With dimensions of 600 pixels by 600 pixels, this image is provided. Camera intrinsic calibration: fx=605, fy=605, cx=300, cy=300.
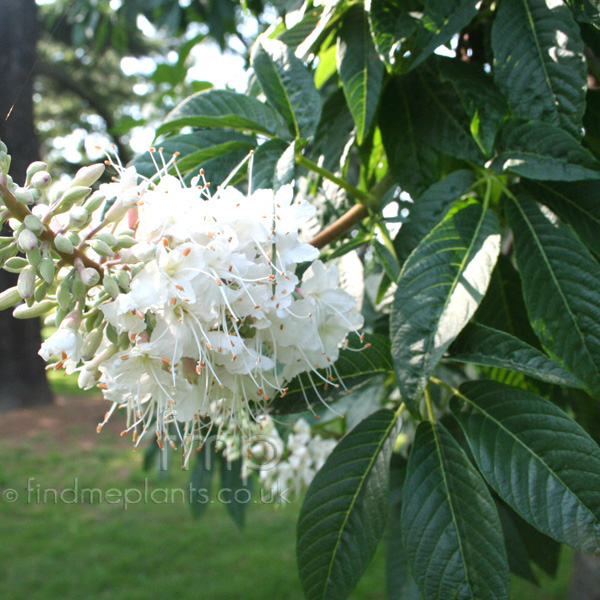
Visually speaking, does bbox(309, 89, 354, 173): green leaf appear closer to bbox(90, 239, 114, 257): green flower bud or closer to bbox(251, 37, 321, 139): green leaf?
bbox(251, 37, 321, 139): green leaf

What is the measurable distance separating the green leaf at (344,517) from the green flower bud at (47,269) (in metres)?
0.64

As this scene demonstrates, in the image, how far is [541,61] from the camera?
1243 millimetres

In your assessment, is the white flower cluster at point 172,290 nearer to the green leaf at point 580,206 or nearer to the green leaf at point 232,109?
the green leaf at point 232,109

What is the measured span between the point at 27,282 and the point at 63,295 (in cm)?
6

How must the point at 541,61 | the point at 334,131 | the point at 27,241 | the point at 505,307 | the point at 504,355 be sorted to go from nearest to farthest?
the point at 27,241, the point at 504,355, the point at 541,61, the point at 505,307, the point at 334,131

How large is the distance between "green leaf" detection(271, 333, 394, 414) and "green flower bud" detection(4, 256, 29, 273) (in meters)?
0.58

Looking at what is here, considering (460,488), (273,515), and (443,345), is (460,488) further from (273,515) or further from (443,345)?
(273,515)

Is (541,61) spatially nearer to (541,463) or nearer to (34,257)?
(541,463)

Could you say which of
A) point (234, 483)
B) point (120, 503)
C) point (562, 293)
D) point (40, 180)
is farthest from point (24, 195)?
point (120, 503)

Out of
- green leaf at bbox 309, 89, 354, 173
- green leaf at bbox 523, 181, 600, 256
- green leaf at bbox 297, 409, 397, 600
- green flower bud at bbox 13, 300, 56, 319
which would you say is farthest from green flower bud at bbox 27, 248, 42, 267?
green leaf at bbox 523, 181, 600, 256

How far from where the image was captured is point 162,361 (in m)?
1.03

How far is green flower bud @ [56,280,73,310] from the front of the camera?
949mm

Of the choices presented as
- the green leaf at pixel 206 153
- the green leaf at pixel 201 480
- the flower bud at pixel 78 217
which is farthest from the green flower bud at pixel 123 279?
the green leaf at pixel 201 480

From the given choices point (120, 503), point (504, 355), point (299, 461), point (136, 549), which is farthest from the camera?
point (120, 503)
